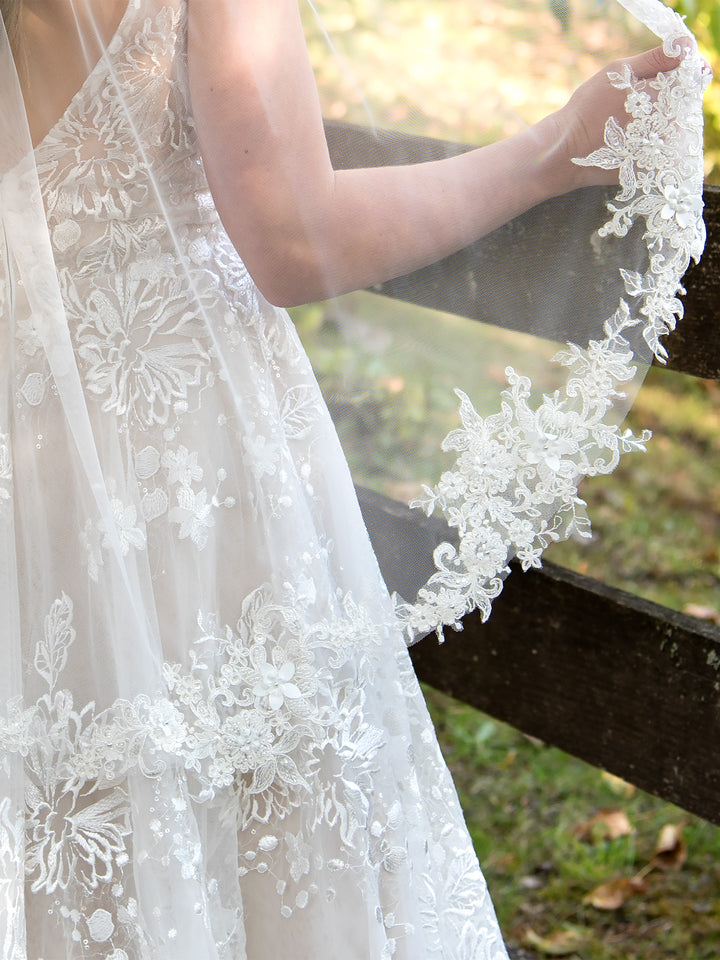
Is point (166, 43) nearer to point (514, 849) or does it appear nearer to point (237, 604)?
point (237, 604)

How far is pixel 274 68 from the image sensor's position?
0.97m

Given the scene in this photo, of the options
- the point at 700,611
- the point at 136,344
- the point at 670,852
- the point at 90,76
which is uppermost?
the point at 90,76

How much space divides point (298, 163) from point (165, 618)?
46cm

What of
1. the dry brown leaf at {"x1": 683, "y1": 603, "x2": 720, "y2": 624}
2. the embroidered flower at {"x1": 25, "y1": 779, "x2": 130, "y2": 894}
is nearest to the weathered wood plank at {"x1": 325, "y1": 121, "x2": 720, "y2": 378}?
the embroidered flower at {"x1": 25, "y1": 779, "x2": 130, "y2": 894}

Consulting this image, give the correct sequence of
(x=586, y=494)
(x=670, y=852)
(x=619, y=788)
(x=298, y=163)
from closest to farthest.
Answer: (x=298, y=163) → (x=670, y=852) → (x=619, y=788) → (x=586, y=494)

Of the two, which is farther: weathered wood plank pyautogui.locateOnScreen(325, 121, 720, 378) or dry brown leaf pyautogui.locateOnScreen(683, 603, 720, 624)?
dry brown leaf pyautogui.locateOnScreen(683, 603, 720, 624)

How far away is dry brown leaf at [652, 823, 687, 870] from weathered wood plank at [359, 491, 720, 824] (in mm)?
574

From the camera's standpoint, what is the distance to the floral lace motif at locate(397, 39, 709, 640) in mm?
1118

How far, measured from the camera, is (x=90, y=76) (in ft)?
3.35

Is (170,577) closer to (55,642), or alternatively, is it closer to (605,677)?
(55,642)

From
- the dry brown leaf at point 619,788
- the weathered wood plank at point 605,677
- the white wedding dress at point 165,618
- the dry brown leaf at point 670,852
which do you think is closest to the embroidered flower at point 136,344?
the white wedding dress at point 165,618

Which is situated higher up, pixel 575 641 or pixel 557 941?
pixel 575 641

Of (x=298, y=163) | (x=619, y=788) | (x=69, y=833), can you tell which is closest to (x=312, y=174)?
(x=298, y=163)

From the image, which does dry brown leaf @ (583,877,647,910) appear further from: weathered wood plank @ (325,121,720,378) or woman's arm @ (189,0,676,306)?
woman's arm @ (189,0,676,306)
